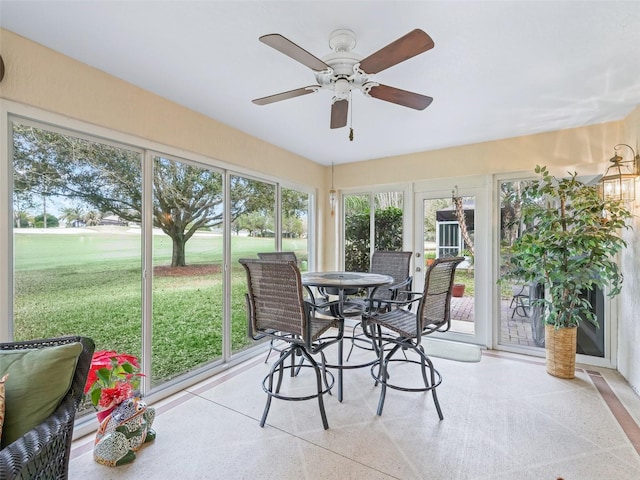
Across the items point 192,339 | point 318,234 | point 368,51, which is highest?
point 368,51

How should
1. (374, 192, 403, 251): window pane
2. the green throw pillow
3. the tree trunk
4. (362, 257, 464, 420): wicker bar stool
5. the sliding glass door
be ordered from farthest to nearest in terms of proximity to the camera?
1. (374, 192, 403, 251): window pane
2. the sliding glass door
3. the tree trunk
4. (362, 257, 464, 420): wicker bar stool
5. the green throw pillow

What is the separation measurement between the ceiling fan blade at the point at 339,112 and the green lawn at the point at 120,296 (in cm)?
173

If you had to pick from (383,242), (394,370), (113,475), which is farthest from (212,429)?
(383,242)

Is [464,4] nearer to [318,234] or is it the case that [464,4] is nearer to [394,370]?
[394,370]

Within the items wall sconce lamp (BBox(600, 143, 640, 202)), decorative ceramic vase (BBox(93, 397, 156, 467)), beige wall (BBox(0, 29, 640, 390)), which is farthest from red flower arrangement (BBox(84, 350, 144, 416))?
wall sconce lamp (BBox(600, 143, 640, 202))

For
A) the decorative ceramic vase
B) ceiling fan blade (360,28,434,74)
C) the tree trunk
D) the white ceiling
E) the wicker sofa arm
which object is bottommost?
the decorative ceramic vase

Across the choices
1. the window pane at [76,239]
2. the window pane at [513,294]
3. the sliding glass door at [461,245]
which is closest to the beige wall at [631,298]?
the window pane at [513,294]

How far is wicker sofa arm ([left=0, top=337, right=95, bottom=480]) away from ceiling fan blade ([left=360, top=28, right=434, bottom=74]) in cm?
189

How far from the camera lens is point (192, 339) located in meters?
2.94

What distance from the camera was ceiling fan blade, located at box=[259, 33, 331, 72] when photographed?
1.34 metres

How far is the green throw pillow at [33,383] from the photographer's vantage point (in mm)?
1124

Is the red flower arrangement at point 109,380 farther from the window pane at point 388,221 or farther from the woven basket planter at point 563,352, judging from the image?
the woven basket planter at point 563,352

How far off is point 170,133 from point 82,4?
3.60 feet

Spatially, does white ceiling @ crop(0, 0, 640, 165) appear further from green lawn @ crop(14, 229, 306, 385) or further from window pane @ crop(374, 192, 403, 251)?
window pane @ crop(374, 192, 403, 251)
